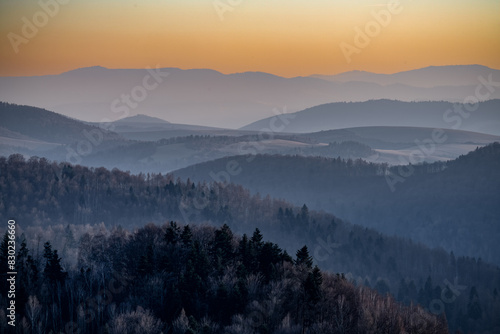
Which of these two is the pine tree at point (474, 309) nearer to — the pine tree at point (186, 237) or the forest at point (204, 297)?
the forest at point (204, 297)

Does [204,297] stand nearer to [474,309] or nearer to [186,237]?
[186,237]

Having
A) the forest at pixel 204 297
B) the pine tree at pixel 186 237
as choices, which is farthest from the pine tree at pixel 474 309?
the pine tree at pixel 186 237

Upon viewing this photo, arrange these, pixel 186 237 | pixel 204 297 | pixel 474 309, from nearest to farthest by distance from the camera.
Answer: pixel 204 297
pixel 186 237
pixel 474 309

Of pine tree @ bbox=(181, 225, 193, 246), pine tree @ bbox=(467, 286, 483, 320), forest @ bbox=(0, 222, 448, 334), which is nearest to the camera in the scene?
forest @ bbox=(0, 222, 448, 334)

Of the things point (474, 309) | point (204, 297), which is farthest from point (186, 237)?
point (474, 309)

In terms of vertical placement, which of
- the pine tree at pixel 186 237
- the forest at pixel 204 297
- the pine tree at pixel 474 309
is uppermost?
the pine tree at pixel 186 237

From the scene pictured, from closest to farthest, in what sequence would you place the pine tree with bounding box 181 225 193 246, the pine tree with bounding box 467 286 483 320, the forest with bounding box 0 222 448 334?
the forest with bounding box 0 222 448 334 < the pine tree with bounding box 181 225 193 246 < the pine tree with bounding box 467 286 483 320

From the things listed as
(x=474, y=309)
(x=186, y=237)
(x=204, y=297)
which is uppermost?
(x=186, y=237)

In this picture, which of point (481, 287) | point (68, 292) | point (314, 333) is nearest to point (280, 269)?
point (314, 333)

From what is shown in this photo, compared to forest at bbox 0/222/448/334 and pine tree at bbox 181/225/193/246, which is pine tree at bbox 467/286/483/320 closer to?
forest at bbox 0/222/448/334

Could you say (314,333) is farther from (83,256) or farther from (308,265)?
(83,256)

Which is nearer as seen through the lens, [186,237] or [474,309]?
[186,237]

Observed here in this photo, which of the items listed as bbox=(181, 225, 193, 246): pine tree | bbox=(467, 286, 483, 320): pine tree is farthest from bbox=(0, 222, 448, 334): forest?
bbox=(467, 286, 483, 320): pine tree

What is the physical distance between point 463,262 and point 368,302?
130 meters
